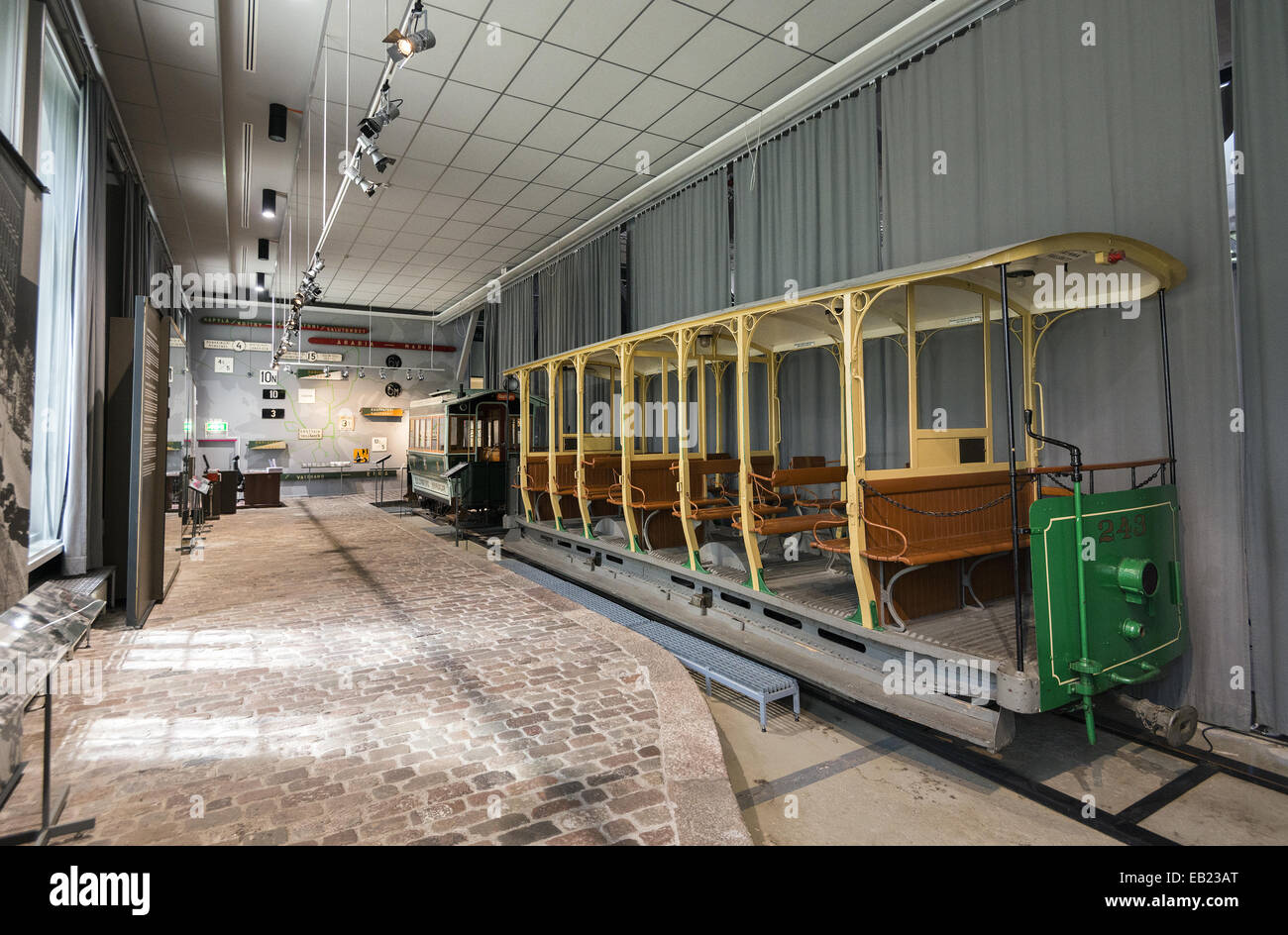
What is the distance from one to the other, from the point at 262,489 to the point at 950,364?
47.3ft

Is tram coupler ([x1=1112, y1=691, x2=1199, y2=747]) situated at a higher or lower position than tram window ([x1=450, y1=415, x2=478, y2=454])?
lower

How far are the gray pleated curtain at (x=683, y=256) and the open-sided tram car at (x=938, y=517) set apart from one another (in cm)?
134

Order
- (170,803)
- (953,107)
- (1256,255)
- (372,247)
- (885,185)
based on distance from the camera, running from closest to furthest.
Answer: (170,803)
(1256,255)
(953,107)
(885,185)
(372,247)

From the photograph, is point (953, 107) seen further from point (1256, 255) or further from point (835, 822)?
point (835, 822)

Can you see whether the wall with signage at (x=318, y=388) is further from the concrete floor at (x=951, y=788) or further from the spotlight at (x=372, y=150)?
the concrete floor at (x=951, y=788)

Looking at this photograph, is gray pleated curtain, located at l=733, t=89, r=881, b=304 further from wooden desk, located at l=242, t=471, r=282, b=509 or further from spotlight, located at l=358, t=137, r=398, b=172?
wooden desk, located at l=242, t=471, r=282, b=509

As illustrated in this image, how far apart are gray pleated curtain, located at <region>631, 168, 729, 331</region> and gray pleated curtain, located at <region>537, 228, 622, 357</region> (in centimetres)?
48

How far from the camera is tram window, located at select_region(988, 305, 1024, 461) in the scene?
492 cm

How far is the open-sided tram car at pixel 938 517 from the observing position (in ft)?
10.6

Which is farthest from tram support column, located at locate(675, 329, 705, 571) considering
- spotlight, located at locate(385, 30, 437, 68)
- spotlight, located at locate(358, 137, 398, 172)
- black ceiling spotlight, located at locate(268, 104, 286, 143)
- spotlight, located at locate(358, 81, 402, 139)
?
black ceiling spotlight, located at locate(268, 104, 286, 143)

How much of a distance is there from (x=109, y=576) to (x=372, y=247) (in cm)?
809

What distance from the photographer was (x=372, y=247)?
12.0 metres

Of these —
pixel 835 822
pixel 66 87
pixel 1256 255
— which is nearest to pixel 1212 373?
pixel 1256 255

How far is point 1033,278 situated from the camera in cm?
417
